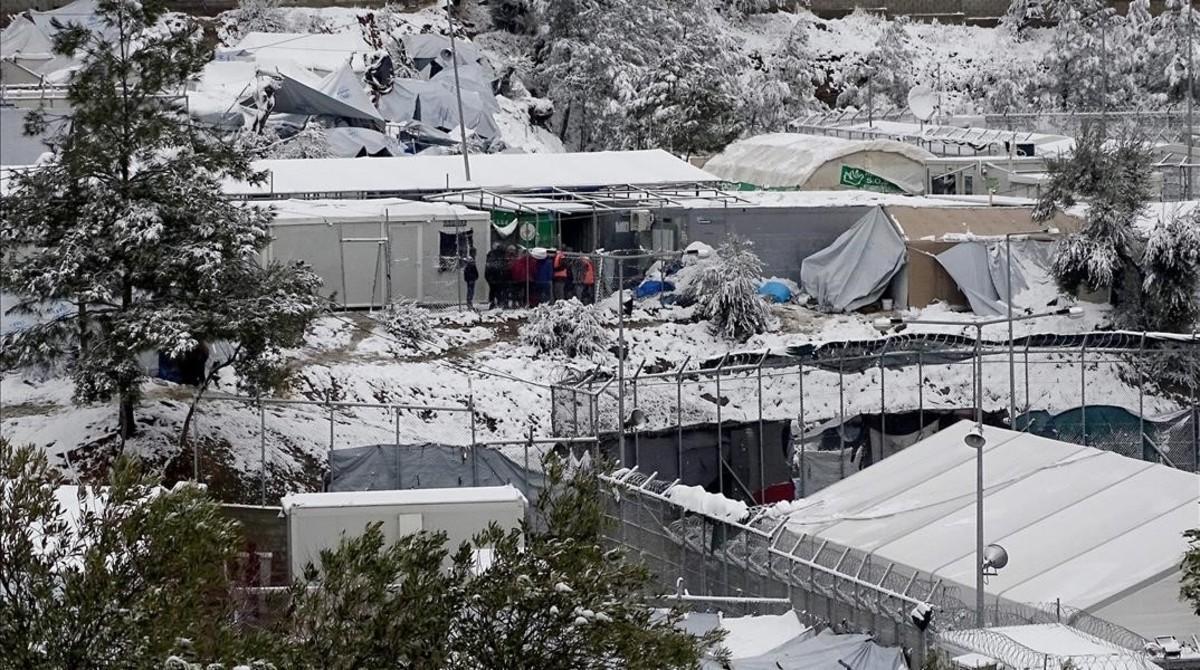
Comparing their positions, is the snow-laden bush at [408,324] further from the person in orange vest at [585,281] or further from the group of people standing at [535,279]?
the person in orange vest at [585,281]

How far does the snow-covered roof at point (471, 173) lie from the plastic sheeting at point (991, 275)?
20.9ft

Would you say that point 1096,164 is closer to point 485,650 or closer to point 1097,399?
point 1097,399

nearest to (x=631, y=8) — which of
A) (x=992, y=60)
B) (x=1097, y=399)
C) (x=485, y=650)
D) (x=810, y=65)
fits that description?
(x=810, y=65)

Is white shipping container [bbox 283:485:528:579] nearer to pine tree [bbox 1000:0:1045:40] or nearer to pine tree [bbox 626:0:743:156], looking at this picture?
pine tree [bbox 626:0:743:156]

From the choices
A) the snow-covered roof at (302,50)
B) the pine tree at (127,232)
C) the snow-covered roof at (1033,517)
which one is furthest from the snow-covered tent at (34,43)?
the snow-covered roof at (1033,517)

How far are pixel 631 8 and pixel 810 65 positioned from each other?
1037 centimetres

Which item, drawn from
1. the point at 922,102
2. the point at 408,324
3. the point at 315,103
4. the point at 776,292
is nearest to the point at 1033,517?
the point at 408,324

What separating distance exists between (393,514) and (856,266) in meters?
17.4

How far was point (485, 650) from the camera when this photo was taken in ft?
40.7

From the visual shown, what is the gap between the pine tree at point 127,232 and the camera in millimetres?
27609

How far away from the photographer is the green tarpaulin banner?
49.3 m

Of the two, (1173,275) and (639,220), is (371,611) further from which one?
(639,220)

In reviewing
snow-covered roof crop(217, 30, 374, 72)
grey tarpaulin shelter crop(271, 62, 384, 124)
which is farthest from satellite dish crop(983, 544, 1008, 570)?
snow-covered roof crop(217, 30, 374, 72)

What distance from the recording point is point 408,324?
34.9 meters
